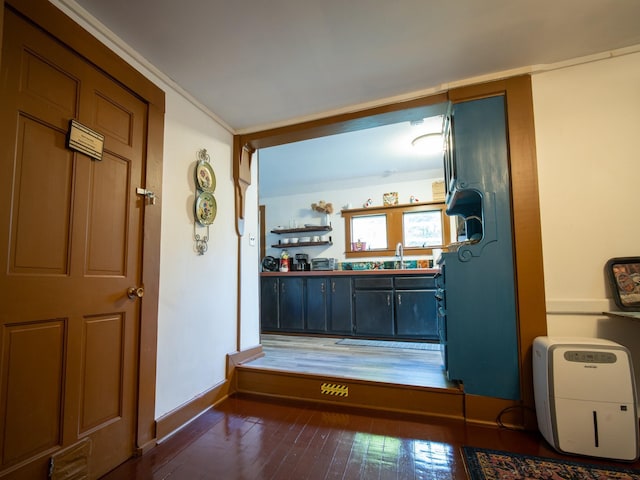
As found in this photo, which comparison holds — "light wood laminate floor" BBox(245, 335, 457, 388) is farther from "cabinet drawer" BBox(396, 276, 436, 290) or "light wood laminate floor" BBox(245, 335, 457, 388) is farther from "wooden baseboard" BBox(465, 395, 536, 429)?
"cabinet drawer" BBox(396, 276, 436, 290)

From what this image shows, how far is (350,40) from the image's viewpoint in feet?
5.83

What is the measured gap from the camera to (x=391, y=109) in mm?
2363

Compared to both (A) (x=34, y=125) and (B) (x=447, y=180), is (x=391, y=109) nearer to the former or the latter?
(B) (x=447, y=180)

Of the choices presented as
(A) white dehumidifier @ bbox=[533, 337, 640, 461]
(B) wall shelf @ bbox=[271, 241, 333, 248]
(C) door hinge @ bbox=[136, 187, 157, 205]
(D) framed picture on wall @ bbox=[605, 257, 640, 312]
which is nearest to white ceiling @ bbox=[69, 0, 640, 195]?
(C) door hinge @ bbox=[136, 187, 157, 205]

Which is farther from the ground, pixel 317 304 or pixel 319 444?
pixel 317 304

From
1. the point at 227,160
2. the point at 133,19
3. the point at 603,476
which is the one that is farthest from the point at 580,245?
the point at 133,19

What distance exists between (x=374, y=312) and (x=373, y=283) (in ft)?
1.22

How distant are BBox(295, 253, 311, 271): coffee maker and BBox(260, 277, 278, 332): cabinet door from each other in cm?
55

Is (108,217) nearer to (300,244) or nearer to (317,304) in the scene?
(317,304)

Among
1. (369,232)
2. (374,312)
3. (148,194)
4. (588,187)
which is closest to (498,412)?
(588,187)

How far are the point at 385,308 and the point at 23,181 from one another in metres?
3.56

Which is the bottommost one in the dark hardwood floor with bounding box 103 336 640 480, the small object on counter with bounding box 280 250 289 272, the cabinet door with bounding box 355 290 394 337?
the dark hardwood floor with bounding box 103 336 640 480

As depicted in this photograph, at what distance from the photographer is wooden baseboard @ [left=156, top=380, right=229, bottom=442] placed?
74.9 inches

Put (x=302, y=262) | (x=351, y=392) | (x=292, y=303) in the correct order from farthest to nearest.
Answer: (x=302, y=262), (x=292, y=303), (x=351, y=392)
